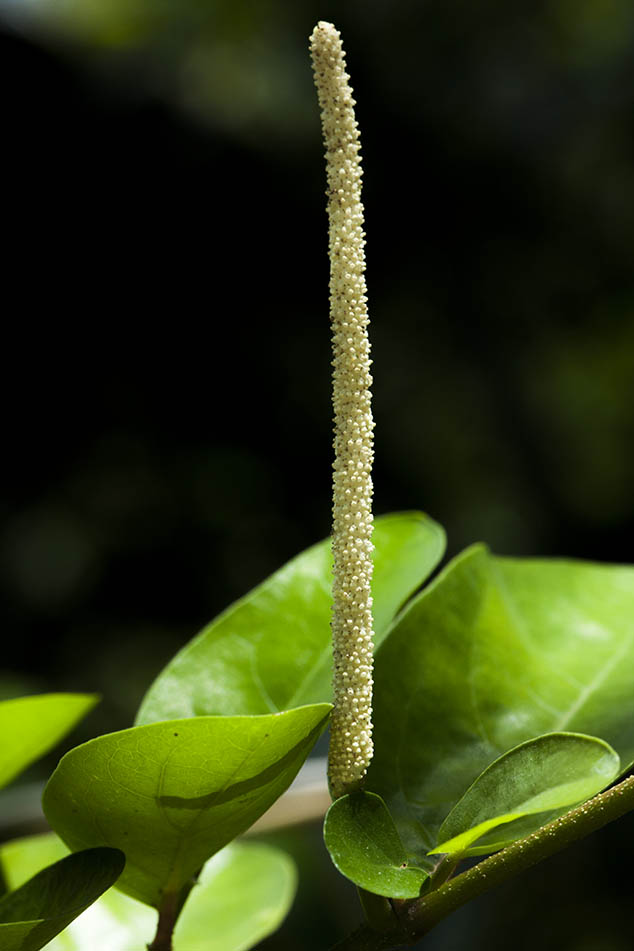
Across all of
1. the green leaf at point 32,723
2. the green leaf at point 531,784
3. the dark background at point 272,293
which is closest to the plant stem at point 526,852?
the green leaf at point 531,784

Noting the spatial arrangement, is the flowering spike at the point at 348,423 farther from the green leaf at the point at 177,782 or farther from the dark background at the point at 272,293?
the dark background at the point at 272,293

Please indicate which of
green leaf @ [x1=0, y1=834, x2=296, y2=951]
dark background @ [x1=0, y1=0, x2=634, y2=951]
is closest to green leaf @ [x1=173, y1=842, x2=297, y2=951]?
green leaf @ [x1=0, y1=834, x2=296, y2=951]

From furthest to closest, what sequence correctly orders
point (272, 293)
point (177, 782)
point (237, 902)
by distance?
point (272, 293), point (237, 902), point (177, 782)

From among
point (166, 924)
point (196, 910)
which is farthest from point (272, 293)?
point (166, 924)

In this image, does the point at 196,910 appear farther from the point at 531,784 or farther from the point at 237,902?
the point at 531,784

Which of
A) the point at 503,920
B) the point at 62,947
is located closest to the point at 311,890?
the point at 503,920

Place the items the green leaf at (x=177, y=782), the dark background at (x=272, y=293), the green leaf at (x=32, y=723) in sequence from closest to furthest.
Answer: the green leaf at (x=177, y=782), the green leaf at (x=32, y=723), the dark background at (x=272, y=293)
